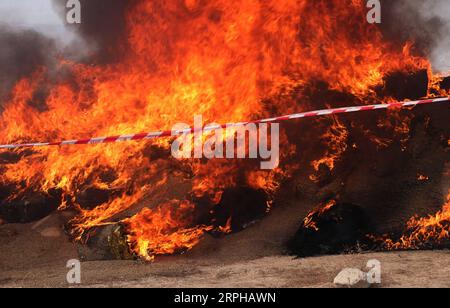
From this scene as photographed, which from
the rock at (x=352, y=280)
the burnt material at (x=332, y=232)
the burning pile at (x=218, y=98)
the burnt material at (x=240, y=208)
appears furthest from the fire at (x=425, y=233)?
the burnt material at (x=240, y=208)

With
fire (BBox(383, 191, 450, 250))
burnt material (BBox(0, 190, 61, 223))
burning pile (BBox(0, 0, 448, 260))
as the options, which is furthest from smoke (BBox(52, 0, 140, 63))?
fire (BBox(383, 191, 450, 250))

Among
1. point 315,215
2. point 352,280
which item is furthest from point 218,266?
point 352,280

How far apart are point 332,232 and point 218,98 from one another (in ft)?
12.0

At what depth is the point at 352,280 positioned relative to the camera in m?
5.09

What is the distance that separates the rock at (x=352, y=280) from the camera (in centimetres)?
503

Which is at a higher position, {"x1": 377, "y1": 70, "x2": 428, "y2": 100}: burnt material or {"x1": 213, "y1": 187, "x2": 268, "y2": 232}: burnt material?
{"x1": 377, "y1": 70, "x2": 428, "y2": 100}: burnt material

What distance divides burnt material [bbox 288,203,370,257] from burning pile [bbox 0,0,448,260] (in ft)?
4.10

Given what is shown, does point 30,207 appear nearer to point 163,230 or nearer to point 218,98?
point 163,230

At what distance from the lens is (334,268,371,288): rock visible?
5.03 m

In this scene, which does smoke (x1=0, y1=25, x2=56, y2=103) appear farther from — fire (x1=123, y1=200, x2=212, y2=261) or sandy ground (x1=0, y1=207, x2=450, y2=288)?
fire (x1=123, y1=200, x2=212, y2=261)

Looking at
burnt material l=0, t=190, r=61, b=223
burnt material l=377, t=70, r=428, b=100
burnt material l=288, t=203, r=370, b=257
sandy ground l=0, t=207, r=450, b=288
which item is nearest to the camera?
sandy ground l=0, t=207, r=450, b=288

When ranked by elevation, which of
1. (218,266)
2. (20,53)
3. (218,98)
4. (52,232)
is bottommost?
(218,266)

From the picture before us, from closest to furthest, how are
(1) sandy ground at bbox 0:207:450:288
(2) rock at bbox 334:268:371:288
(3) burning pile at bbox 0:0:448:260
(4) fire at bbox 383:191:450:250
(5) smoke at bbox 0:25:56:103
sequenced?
(2) rock at bbox 334:268:371:288 < (1) sandy ground at bbox 0:207:450:288 < (4) fire at bbox 383:191:450:250 < (3) burning pile at bbox 0:0:448:260 < (5) smoke at bbox 0:25:56:103

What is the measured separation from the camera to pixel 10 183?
407 inches
